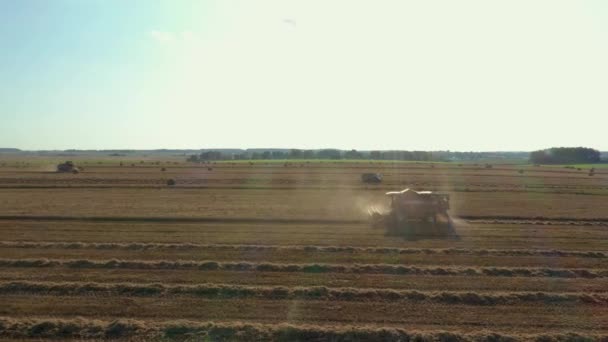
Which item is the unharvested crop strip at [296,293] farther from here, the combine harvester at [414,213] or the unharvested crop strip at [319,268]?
the combine harvester at [414,213]

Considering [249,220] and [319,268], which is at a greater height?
[249,220]

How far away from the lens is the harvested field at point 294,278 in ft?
27.7

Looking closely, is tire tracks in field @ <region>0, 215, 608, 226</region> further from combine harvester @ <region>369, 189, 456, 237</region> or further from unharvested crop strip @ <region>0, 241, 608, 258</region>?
unharvested crop strip @ <region>0, 241, 608, 258</region>

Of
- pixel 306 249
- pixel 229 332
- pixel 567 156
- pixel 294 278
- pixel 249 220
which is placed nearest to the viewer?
pixel 229 332

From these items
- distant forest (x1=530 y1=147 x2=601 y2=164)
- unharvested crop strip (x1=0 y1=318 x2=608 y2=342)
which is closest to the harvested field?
unharvested crop strip (x1=0 y1=318 x2=608 y2=342)

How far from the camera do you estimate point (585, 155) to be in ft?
423

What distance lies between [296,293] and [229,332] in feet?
7.77

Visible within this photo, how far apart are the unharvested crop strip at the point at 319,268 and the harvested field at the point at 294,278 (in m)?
0.06

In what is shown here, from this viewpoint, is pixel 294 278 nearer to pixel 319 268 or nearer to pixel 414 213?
pixel 319 268

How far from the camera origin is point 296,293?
403 inches

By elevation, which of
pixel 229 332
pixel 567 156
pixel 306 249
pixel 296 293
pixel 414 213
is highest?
pixel 567 156

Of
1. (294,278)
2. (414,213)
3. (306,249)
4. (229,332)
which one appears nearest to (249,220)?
(306,249)

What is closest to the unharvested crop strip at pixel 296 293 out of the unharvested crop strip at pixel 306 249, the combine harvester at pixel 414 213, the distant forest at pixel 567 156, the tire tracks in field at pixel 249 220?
the unharvested crop strip at pixel 306 249

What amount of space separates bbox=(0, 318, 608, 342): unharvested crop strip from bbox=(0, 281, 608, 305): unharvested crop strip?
5.31ft
